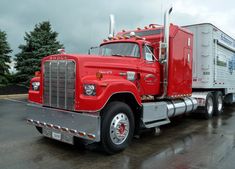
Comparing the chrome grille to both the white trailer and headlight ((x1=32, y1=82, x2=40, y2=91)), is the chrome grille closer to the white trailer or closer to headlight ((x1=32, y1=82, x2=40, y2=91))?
headlight ((x1=32, y1=82, x2=40, y2=91))

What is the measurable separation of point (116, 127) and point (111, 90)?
2.70 feet

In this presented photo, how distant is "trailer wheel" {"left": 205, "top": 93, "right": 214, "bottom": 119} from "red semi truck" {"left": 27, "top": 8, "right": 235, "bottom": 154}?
2.45m

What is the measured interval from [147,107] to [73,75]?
2.13 metres

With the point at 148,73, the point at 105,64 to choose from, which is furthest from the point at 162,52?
the point at 105,64

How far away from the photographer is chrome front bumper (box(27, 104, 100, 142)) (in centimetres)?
483

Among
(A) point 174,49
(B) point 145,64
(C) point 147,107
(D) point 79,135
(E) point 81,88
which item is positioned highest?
(A) point 174,49

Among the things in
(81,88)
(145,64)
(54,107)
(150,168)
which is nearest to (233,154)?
(150,168)

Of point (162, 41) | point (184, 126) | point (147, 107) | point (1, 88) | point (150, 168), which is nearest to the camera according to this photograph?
point (150, 168)

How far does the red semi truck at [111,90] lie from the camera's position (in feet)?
16.5

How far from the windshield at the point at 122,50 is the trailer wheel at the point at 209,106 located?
479 cm

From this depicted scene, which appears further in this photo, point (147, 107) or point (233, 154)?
point (147, 107)

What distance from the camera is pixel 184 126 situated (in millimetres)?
8508

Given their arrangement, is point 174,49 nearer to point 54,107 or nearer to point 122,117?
point 122,117

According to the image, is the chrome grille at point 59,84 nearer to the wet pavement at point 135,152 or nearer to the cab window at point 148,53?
the wet pavement at point 135,152
